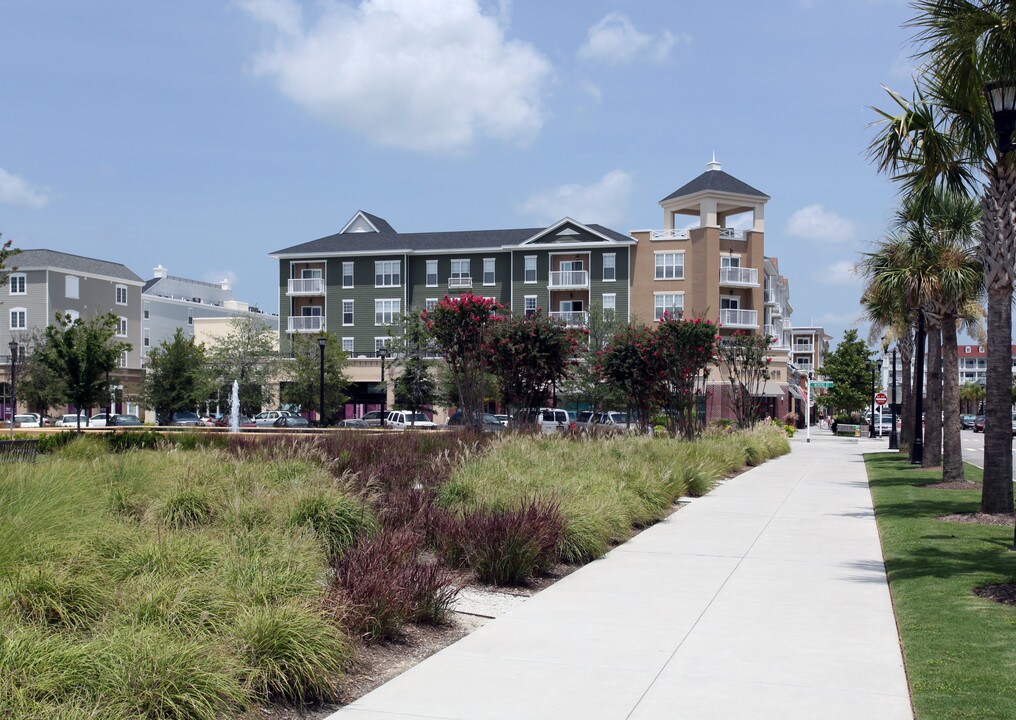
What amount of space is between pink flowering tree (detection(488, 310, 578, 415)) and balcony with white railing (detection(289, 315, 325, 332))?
42.3 m

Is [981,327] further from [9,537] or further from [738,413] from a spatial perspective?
[9,537]

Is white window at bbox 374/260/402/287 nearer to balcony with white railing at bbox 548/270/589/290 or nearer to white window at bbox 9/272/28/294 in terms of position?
balcony with white railing at bbox 548/270/589/290

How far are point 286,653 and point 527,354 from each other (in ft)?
76.6

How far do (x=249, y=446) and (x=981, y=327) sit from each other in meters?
27.9

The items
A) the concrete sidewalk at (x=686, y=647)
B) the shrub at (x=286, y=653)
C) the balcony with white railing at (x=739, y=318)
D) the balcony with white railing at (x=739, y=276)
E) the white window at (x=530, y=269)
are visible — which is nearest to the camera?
the shrub at (x=286, y=653)

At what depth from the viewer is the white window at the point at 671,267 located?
65938 millimetres

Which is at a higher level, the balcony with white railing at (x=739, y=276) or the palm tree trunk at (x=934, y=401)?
the balcony with white railing at (x=739, y=276)

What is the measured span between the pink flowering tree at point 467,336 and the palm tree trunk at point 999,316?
51.8ft

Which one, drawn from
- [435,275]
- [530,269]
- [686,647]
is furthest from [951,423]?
[435,275]

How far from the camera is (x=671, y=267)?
66.1 m

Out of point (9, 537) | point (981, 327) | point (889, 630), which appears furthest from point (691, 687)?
point (981, 327)

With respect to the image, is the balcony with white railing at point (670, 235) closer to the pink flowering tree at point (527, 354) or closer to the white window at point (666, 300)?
the white window at point (666, 300)

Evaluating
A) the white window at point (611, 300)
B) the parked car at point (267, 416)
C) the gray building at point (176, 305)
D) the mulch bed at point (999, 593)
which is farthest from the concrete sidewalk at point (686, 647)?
the gray building at point (176, 305)

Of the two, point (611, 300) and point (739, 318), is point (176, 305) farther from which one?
point (739, 318)
